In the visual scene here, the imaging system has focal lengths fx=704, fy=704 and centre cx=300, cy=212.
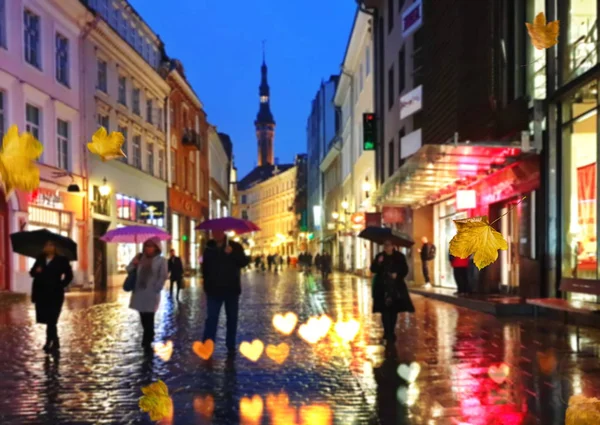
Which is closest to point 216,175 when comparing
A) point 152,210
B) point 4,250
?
point 152,210

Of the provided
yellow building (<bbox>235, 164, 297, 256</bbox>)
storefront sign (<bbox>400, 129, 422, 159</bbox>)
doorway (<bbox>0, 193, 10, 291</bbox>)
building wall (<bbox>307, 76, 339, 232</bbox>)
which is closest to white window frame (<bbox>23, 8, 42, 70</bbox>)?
doorway (<bbox>0, 193, 10, 291</bbox>)

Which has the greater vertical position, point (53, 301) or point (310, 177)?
point (310, 177)

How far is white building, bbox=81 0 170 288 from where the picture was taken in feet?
94.4

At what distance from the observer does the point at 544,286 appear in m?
14.4

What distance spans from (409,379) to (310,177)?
78.2 m

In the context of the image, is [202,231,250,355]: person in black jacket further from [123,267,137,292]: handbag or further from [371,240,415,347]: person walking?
[371,240,415,347]: person walking

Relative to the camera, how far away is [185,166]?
48.4m

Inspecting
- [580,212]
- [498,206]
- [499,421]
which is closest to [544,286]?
[580,212]

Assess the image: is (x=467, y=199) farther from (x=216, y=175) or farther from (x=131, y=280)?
(x=216, y=175)

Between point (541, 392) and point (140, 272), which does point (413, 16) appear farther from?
point (541, 392)

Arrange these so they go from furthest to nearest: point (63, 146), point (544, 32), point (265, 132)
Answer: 1. point (265, 132)
2. point (63, 146)
3. point (544, 32)

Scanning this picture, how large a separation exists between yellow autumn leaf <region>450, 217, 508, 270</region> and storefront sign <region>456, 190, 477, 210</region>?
17.7 m

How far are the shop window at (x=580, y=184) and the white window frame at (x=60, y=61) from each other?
18.5m

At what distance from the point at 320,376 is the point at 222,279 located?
224cm
